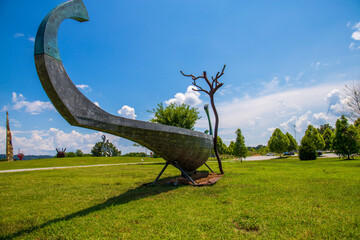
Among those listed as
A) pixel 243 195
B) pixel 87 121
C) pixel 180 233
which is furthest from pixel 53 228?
pixel 243 195

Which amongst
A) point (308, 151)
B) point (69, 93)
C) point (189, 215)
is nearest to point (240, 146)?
point (308, 151)

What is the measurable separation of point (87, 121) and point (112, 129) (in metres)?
0.64

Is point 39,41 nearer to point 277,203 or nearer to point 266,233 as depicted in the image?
point 266,233

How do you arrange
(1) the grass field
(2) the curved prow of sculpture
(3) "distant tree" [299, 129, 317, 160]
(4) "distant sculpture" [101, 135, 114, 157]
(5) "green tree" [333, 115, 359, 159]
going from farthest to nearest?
(4) "distant sculpture" [101, 135, 114, 157]
(3) "distant tree" [299, 129, 317, 160]
(5) "green tree" [333, 115, 359, 159]
(2) the curved prow of sculpture
(1) the grass field

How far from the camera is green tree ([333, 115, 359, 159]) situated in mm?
20875

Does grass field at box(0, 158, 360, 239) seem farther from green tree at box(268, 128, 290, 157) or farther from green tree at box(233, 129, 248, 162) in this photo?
green tree at box(268, 128, 290, 157)

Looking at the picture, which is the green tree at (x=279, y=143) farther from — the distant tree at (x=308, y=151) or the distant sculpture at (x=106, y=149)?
the distant sculpture at (x=106, y=149)

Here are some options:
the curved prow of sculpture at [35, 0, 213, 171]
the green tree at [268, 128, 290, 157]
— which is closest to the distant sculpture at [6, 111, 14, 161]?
the curved prow of sculpture at [35, 0, 213, 171]

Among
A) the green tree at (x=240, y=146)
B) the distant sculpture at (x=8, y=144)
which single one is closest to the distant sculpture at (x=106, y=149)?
the distant sculpture at (x=8, y=144)

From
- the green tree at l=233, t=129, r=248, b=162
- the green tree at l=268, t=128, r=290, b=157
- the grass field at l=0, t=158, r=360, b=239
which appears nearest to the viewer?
the grass field at l=0, t=158, r=360, b=239

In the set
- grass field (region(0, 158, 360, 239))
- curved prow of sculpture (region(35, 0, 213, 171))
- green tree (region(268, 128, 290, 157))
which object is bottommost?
grass field (region(0, 158, 360, 239))

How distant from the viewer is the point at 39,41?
11.4 feet

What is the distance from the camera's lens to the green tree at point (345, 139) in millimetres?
20875

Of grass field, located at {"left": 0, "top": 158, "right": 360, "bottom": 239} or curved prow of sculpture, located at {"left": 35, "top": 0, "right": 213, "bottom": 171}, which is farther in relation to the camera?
curved prow of sculpture, located at {"left": 35, "top": 0, "right": 213, "bottom": 171}
